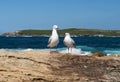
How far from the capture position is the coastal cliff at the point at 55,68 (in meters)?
15.0

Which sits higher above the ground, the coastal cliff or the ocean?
the coastal cliff

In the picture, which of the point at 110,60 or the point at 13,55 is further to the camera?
the point at 110,60

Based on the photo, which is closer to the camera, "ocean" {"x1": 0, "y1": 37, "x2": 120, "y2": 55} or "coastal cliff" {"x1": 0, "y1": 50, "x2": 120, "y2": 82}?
"coastal cliff" {"x1": 0, "y1": 50, "x2": 120, "y2": 82}

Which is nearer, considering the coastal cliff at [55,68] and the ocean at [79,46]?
the coastal cliff at [55,68]

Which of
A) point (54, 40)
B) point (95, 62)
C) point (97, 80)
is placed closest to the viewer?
point (97, 80)

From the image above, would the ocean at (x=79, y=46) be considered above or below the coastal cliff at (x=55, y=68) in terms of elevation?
below

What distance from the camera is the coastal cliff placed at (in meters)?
15.0

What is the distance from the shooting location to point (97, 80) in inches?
623

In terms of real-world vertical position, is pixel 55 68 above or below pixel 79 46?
above

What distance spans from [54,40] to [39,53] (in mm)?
1884

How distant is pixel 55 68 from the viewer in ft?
52.4

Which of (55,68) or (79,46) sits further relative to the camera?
(79,46)

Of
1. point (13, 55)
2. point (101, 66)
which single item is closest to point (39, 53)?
point (13, 55)

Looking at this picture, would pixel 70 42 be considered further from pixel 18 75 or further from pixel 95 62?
pixel 18 75
